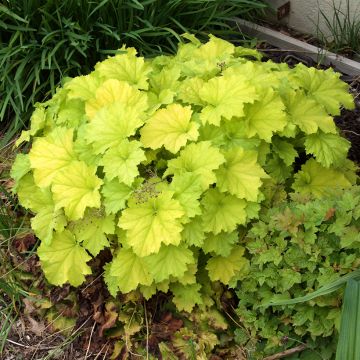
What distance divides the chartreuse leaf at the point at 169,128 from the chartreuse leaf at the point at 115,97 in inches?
3.3

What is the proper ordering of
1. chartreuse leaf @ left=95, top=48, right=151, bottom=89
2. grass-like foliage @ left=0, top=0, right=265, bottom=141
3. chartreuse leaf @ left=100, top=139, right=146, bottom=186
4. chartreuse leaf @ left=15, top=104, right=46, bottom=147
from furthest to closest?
1. grass-like foliage @ left=0, top=0, right=265, bottom=141
2. chartreuse leaf @ left=15, top=104, right=46, bottom=147
3. chartreuse leaf @ left=95, top=48, right=151, bottom=89
4. chartreuse leaf @ left=100, top=139, right=146, bottom=186

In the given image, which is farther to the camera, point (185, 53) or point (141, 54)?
point (141, 54)

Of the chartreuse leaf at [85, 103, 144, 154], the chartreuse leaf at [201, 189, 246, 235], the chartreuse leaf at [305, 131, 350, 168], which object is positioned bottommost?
the chartreuse leaf at [201, 189, 246, 235]

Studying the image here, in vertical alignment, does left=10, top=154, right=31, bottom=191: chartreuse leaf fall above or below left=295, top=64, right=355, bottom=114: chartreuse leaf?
below

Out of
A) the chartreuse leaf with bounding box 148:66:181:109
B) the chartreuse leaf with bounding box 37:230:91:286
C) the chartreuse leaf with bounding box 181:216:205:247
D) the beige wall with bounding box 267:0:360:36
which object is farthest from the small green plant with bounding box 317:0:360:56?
the chartreuse leaf with bounding box 37:230:91:286

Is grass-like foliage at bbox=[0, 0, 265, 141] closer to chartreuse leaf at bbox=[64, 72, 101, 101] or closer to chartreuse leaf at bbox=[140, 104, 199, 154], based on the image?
chartreuse leaf at bbox=[64, 72, 101, 101]

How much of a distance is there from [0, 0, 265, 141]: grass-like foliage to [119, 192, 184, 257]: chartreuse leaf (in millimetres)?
1144

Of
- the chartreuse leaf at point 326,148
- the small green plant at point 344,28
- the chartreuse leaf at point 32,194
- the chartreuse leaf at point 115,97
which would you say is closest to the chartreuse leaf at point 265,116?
the chartreuse leaf at point 326,148

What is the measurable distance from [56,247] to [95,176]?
13.0 inches

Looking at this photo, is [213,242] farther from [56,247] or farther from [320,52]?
[320,52]

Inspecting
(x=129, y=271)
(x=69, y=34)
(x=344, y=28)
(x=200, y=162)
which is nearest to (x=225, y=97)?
(x=200, y=162)

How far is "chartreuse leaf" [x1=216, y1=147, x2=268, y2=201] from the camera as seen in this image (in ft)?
6.17

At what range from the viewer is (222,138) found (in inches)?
77.3

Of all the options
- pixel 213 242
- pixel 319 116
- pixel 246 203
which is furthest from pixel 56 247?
pixel 319 116
